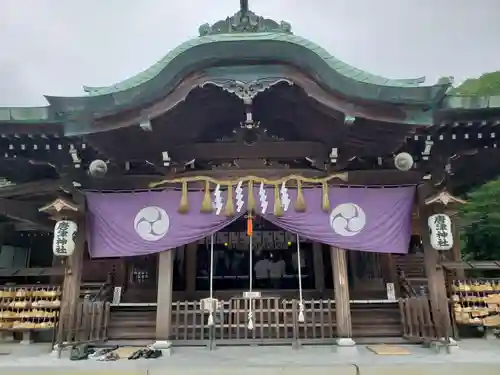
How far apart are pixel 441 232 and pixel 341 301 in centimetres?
206

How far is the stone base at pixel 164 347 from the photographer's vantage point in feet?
20.2

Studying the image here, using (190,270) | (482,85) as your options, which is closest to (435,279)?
(190,270)

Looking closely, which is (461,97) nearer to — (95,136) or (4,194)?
(95,136)

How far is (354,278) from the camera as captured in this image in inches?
397

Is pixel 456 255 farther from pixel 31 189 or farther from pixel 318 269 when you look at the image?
pixel 31 189

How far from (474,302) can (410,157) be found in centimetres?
294

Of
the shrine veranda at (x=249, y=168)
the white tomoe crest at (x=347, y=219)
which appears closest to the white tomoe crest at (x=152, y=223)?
the shrine veranda at (x=249, y=168)

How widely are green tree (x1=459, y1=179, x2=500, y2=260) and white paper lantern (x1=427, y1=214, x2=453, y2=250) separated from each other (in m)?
9.92

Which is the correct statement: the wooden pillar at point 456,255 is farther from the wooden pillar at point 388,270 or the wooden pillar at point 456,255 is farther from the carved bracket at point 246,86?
the carved bracket at point 246,86

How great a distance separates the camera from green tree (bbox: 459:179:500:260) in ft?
50.0

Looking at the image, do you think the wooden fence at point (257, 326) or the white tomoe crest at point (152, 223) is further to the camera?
the wooden fence at point (257, 326)

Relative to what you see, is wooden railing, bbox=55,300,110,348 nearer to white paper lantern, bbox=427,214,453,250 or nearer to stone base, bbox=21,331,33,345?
stone base, bbox=21,331,33,345

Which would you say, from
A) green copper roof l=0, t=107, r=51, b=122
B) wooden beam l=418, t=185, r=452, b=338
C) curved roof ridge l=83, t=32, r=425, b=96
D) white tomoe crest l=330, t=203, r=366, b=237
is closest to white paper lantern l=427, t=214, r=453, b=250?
wooden beam l=418, t=185, r=452, b=338

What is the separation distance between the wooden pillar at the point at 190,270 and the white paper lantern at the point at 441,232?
227 inches
